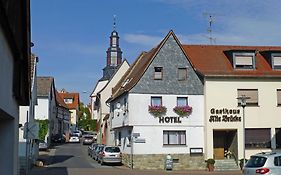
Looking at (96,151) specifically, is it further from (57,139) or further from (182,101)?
(57,139)

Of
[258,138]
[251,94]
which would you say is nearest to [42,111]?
[251,94]

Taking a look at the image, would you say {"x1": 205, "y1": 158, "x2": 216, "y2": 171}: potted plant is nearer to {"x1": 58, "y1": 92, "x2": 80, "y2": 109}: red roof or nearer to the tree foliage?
the tree foliage

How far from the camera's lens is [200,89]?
3722 centimetres

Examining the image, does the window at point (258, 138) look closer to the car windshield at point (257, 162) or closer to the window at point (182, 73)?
the window at point (182, 73)

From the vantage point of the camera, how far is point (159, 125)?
120 feet

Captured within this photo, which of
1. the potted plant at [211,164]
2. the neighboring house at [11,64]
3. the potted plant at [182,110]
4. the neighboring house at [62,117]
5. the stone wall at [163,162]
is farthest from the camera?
the neighboring house at [62,117]

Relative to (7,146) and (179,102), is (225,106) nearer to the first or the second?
(179,102)

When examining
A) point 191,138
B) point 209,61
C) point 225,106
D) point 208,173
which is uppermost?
point 209,61

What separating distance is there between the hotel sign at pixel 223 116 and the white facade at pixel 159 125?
0.91m

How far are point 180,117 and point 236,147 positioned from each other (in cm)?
481

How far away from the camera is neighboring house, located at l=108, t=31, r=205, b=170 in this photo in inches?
1426

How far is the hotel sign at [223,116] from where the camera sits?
36.4m

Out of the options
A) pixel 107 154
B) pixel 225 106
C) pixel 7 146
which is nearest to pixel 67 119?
pixel 107 154

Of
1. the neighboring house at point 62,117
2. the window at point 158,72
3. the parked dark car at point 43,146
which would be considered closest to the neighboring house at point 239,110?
the window at point 158,72
